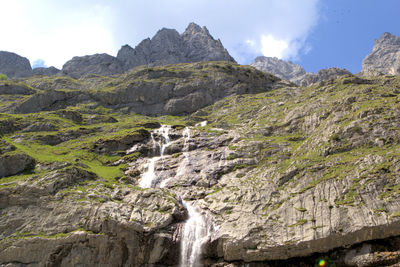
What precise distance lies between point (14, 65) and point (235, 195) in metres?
201

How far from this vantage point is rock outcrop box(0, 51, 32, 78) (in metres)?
182

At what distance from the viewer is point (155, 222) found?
32719 millimetres

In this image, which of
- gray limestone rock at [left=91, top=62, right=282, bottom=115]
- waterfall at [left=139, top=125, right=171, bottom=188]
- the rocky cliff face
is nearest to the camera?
waterfall at [left=139, top=125, right=171, bottom=188]

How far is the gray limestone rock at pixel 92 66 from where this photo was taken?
583ft

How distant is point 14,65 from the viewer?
18812 cm

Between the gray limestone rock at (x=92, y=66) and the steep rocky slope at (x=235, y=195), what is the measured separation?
131 m

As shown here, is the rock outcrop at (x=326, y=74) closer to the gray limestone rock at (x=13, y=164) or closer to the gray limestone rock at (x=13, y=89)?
the gray limestone rock at (x=13, y=89)

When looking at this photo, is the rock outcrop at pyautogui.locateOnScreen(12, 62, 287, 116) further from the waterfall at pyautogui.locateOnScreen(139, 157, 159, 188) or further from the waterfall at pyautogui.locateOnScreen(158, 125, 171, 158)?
the waterfall at pyautogui.locateOnScreen(139, 157, 159, 188)

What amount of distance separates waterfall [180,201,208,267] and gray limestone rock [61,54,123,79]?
160051 mm

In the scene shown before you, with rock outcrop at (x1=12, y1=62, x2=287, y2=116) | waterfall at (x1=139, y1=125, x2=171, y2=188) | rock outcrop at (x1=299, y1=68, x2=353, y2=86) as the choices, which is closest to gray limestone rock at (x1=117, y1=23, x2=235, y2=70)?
rock outcrop at (x1=299, y1=68, x2=353, y2=86)

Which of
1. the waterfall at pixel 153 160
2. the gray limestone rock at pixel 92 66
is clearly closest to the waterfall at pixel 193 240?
the waterfall at pixel 153 160

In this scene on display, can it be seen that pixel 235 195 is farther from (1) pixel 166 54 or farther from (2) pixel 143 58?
(2) pixel 143 58

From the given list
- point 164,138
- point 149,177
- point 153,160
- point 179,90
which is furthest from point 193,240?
point 179,90

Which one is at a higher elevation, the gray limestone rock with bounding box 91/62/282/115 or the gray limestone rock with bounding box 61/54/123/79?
the gray limestone rock with bounding box 61/54/123/79
